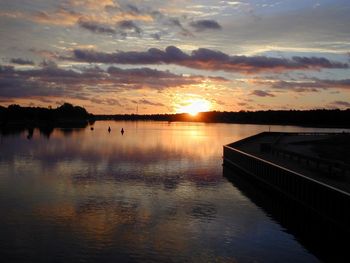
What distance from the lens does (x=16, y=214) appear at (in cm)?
2930

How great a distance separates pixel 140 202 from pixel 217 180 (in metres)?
15.8

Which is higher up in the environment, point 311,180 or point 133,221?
point 311,180

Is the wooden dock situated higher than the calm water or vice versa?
the wooden dock

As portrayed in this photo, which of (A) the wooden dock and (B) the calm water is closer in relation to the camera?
(B) the calm water

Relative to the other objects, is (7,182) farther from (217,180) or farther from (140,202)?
(217,180)

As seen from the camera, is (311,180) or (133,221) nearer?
(133,221)

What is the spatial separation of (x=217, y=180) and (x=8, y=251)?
2944 centimetres

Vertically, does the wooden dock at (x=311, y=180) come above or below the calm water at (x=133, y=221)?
above

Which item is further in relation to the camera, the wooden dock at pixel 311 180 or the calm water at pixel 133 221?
the wooden dock at pixel 311 180

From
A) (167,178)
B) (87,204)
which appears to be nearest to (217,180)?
(167,178)

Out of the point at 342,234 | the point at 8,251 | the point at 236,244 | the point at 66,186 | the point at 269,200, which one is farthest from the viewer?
the point at 66,186

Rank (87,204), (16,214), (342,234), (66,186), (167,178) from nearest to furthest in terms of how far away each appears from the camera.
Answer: (342,234)
(16,214)
(87,204)
(66,186)
(167,178)

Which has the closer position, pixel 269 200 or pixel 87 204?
pixel 87 204

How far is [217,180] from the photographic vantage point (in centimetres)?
4828
